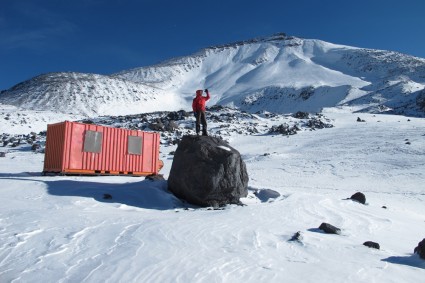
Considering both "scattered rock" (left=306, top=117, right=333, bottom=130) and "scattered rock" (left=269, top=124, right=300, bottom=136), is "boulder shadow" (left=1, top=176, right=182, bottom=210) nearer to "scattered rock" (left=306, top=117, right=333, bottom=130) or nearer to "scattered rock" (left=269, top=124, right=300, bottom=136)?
"scattered rock" (left=269, top=124, right=300, bottom=136)

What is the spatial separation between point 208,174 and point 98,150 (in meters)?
6.79

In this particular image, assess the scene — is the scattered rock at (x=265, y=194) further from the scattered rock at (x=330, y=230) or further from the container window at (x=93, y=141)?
the container window at (x=93, y=141)

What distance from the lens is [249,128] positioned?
126ft

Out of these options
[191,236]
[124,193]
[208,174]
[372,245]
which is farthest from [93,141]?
[372,245]

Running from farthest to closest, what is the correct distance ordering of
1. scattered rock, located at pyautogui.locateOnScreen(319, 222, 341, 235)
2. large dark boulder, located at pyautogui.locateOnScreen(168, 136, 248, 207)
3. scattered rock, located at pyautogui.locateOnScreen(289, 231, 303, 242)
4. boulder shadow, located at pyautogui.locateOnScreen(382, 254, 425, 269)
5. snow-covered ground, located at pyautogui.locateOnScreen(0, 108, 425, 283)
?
large dark boulder, located at pyautogui.locateOnScreen(168, 136, 248, 207)
scattered rock, located at pyautogui.locateOnScreen(319, 222, 341, 235)
scattered rock, located at pyautogui.locateOnScreen(289, 231, 303, 242)
boulder shadow, located at pyautogui.locateOnScreen(382, 254, 425, 269)
snow-covered ground, located at pyautogui.locateOnScreen(0, 108, 425, 283)

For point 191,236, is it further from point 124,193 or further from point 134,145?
point 134,145

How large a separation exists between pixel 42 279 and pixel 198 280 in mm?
2025

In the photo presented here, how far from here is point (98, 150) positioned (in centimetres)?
1611

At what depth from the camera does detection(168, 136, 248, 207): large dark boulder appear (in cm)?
1099

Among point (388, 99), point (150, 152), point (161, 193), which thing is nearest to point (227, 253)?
point (161, 193)

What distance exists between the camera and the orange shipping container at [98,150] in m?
15.1

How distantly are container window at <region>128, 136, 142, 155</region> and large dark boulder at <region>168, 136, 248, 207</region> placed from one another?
6.03 metres

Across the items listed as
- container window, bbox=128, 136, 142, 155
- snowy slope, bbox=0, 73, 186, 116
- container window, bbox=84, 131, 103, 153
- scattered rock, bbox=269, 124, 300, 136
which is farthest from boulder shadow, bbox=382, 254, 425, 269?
snowy slope, bbox=0, 73, 186, 116

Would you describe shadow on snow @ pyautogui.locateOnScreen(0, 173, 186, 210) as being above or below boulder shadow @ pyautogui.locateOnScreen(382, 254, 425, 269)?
above
